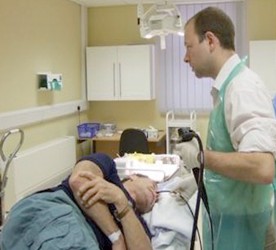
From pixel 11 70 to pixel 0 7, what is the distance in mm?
584

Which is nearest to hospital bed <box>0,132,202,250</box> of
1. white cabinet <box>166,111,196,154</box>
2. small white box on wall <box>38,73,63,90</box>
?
small white box on wall <box>38,73,63,90</box>

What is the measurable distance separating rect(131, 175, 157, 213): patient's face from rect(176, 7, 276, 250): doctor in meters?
0.29

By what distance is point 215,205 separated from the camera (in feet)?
5.40

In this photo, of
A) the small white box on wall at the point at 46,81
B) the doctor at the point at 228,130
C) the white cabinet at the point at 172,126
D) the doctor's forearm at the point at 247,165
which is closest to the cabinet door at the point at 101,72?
the white cabinet at the point at 172,126

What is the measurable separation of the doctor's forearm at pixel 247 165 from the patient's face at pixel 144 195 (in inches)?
20.4

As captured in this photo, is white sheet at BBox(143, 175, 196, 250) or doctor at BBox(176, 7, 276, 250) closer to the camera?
doctor at BBox(176, 7, 276, 250)

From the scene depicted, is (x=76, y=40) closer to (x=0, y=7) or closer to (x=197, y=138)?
(x=0, y=7)

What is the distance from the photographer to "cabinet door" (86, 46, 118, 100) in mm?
5383

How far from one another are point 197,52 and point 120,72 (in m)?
3.78

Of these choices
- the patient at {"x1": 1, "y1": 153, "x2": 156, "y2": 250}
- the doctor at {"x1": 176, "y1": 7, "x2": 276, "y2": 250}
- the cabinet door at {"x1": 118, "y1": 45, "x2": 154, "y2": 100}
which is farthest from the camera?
the cabinet door at {"x1": 118, "y1": 45, "x2": 154, "y2": 100}

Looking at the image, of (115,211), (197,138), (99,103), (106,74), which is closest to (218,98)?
(197,138)

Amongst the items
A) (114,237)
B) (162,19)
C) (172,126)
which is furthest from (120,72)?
(114,237)

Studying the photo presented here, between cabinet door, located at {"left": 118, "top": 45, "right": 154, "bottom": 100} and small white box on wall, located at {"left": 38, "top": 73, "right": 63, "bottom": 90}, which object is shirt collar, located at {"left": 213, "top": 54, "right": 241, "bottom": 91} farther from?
cabinet door, located at {"left": 118, "top": 45, "right": 154, "bottom": 100}

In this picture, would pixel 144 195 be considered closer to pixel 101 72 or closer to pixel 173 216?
pixel 173 216
